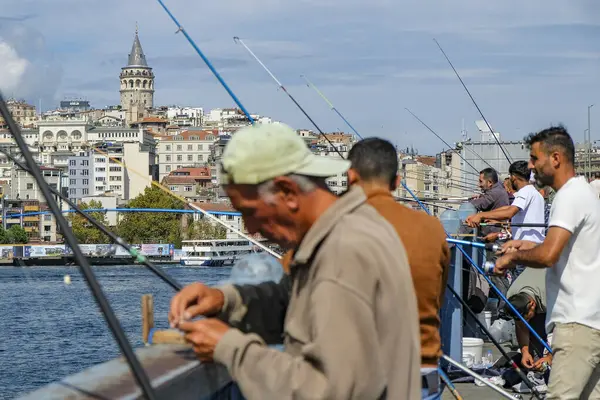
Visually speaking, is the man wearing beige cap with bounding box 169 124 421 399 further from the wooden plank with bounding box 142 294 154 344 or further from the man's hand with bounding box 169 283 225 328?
the wooden plank with bounding box 142 294 154 344

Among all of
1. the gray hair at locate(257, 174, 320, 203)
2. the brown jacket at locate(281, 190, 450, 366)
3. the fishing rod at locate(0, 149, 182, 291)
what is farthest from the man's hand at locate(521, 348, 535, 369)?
the gray hair at locate(257, 174, 320, 203)

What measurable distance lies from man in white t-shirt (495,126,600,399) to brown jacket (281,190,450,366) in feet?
1.51

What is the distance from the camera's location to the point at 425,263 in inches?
124

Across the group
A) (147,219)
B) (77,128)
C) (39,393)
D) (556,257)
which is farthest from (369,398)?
(77,128)

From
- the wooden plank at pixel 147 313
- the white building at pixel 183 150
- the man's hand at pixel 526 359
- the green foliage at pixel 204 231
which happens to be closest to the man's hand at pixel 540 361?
the man's hand at pixel 526 359

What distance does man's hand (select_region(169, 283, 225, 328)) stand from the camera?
6.76 ft

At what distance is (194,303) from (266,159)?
0.40 meters

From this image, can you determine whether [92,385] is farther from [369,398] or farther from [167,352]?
[369,398]

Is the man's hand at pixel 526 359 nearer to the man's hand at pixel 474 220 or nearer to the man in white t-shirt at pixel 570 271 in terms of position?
the man's hand at pixel 474 220

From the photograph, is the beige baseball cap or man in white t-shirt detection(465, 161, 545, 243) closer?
the beige baseball cap

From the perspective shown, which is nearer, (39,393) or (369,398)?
(369,398)

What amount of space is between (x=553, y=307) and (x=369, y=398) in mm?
2005

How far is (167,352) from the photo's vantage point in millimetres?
2189

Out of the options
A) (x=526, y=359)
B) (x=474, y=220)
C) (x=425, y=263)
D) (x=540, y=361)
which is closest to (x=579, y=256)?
(x=425, y=263)
